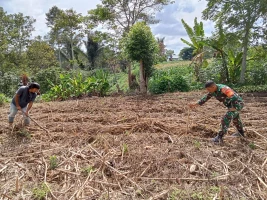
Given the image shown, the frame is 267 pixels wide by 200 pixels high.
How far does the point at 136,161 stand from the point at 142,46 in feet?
25.0

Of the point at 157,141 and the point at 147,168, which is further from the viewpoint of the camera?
the point at 157,141

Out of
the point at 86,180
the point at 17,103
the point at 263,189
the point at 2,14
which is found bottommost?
the point at 263,189

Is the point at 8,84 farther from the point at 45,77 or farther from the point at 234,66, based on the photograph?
the point at 234,66

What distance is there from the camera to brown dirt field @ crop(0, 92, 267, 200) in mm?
2664

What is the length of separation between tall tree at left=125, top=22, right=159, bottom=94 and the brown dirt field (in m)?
5.61

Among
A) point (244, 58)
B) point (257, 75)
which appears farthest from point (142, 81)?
point (257, 75)

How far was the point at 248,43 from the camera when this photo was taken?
34.3 feet

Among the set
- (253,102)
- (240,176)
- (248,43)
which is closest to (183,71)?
(248,43)

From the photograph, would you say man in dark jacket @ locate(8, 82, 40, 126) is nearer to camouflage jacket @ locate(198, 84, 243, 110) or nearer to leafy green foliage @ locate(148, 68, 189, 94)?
camouflage jacket @ locate(198, 84, 243, 110)

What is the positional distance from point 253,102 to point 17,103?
6.63m

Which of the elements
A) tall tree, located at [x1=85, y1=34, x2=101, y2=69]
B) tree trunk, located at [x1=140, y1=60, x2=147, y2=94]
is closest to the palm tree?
tree trunk, located at [x1=140, y1=60, x2=147, y2=94]

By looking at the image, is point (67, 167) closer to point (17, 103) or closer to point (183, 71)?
point (17, 103)

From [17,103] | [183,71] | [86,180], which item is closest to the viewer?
[86,180]

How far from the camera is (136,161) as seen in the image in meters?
3.26
